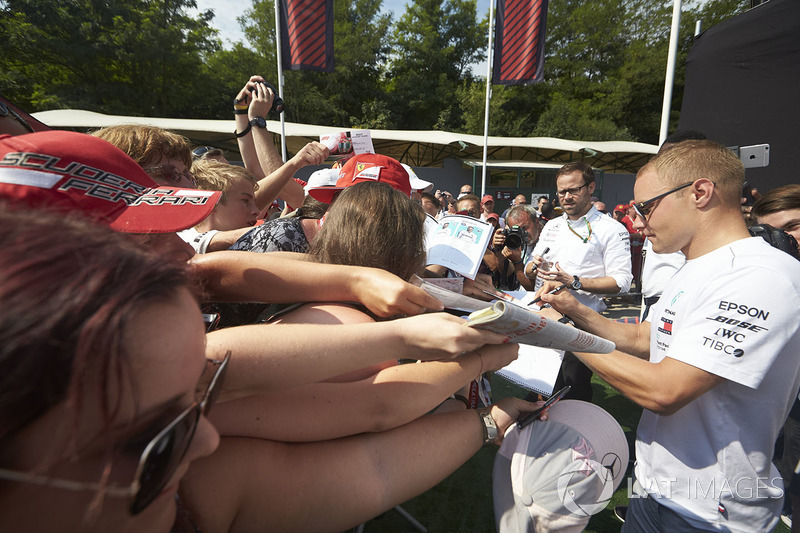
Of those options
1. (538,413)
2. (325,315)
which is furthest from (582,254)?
(325,315)

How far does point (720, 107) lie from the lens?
697 cm

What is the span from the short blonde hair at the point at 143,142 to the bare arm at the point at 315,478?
1442 millimetres

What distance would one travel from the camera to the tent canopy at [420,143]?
12578mm

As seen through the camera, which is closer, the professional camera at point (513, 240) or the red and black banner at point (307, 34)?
the professional camera at point (513, 240)

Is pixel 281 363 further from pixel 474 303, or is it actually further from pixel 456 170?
pixel 456 170

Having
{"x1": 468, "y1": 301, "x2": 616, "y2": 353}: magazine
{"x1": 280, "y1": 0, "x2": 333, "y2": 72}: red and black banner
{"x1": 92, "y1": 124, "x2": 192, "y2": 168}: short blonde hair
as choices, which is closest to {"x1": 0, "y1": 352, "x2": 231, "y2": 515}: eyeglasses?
{"x1": 468, "y1": 301, "x2": 616, "y2": 353}: magazine

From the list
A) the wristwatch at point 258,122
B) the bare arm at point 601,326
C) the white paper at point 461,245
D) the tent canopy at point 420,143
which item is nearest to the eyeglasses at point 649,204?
the bare arm at point 601,326

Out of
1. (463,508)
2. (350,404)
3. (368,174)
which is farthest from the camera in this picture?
(463,508)

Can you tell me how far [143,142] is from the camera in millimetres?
1714

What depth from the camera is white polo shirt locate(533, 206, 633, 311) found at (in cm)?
342

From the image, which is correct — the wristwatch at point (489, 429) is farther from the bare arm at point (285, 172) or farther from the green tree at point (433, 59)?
the green tree at point (433, 59)

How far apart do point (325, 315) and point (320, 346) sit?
0.26 m

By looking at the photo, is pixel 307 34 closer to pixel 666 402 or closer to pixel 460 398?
pixel 460 398

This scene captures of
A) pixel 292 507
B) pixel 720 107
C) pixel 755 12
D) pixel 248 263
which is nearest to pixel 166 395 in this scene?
pixel 292 507
